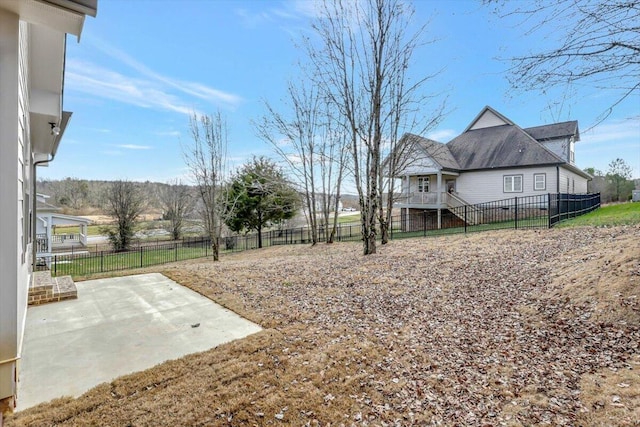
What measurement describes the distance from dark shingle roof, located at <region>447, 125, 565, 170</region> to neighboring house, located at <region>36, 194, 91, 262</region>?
2516cm

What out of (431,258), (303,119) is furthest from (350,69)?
(431,258)

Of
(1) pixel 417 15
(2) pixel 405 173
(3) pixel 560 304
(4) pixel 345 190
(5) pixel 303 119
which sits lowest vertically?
(3) pixel 560 304

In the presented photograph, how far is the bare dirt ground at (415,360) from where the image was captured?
2574mm

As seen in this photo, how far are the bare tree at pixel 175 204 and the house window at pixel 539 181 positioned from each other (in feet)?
86.7

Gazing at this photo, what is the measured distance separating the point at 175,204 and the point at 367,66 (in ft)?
86.0

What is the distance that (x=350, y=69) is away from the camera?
10961 millimetres

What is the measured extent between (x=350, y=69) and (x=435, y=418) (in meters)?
10.8

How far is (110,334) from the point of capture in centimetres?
398

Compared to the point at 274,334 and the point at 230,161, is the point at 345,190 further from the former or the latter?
the point at 274,334

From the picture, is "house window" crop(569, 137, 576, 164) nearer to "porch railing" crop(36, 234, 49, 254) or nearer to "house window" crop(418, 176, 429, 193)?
"house window" crop(418, 176, 429, 193)

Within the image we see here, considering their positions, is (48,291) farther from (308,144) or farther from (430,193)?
(430,193)

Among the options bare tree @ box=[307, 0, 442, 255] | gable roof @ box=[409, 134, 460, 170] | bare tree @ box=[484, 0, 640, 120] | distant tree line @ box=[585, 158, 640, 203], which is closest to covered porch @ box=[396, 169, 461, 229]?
gable roof @ box=[409, 134, 460, 170]

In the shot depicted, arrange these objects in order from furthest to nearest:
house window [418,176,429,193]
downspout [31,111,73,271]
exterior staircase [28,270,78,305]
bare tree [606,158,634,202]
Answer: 1. bare tree [606,158,634,202]
2. house window [418,176,429,193]
3. downspout [31,111,73,271]
4. exterior staircase [28,270,78,305]

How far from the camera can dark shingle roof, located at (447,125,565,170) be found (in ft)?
60.1
